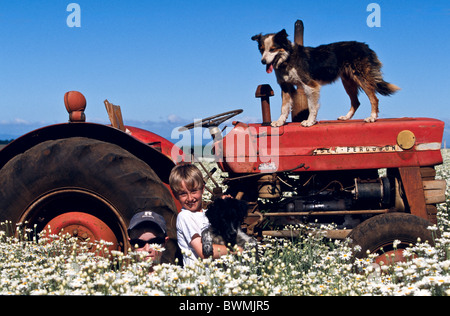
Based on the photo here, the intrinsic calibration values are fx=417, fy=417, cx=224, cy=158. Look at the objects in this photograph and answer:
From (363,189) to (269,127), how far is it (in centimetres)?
125

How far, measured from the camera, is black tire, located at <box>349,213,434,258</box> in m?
4.26

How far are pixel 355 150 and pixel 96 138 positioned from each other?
9.23 feet

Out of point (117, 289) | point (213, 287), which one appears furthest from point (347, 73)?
Result: point (117, 289)

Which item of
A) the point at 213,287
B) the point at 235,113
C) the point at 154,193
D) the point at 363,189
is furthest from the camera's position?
the point at 235,113

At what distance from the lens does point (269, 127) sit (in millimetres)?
4711

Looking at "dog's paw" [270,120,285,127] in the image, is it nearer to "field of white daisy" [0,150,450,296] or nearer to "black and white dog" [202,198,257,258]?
"black and white dog" [202,198,257,258]

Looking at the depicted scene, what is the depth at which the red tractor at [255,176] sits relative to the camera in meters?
3.98

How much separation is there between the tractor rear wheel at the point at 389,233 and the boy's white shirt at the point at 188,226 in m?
1.66

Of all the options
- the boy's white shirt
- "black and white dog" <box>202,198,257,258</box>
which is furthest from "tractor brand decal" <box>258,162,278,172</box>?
the boy's white shirt

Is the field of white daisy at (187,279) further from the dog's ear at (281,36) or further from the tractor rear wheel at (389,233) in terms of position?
the dog's ear at (281,36)

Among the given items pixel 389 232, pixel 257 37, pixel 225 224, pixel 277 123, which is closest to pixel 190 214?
pixel 225 224
